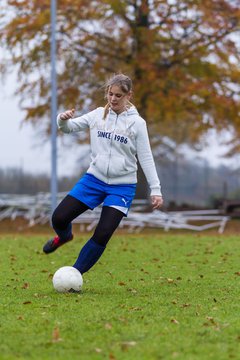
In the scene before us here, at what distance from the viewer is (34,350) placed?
454 cm

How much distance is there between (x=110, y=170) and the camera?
23.0 feet

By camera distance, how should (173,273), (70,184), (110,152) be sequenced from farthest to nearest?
(70,184) < (173,273) < (110,152)

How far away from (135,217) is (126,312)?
1547cm

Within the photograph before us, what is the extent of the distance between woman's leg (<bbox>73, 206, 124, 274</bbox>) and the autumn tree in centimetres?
1413

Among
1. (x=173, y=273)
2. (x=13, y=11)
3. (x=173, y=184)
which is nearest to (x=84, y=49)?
(x=13, y=11)

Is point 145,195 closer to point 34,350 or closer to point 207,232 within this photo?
point 207,232

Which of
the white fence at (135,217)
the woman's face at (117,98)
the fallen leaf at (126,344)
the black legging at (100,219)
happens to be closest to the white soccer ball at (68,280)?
the black legging at (100,219)

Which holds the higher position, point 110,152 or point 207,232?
point 110,152

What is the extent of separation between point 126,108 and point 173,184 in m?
25.2

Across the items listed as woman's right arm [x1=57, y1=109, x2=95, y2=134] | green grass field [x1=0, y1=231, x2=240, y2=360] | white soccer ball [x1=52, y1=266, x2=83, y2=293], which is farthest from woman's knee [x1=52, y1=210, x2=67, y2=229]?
woman's right arm [x1=57, y1=109, x2=95, y2=134]

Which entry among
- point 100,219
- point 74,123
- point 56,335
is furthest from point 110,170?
point 56,335

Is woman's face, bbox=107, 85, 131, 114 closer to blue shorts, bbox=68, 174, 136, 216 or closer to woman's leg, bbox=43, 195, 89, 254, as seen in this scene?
blue shorts, bbox=68, 174, 136, 216

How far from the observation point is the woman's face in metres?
6.89

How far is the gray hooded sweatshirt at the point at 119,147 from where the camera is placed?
23.0 feet
